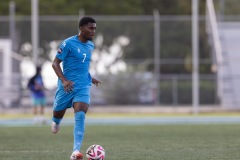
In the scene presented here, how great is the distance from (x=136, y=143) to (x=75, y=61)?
420cm

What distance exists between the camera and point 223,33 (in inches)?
1373

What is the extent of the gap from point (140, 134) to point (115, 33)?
17.3m

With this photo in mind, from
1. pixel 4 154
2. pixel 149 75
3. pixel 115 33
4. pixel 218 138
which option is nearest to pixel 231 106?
pixel 149 75

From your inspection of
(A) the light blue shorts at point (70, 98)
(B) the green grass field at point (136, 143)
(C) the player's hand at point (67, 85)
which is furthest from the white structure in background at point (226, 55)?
(C) the player's hand at point (67, 85)

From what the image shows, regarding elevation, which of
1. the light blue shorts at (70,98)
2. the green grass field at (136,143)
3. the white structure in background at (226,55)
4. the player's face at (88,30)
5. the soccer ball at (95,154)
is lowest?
the soccer ball at (95,154)

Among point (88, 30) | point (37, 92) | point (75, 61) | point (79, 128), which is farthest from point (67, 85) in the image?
point (37, 92)

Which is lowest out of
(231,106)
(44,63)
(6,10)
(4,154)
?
(4,154)

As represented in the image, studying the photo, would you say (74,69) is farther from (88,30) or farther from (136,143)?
(136,143)

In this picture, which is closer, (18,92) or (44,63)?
(18,92)

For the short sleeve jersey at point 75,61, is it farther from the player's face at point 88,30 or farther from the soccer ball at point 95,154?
the soccer ball at point 95,154

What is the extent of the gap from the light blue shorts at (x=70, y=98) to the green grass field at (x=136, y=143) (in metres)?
0.86

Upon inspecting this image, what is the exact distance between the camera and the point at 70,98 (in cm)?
1138

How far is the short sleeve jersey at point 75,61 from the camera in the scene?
11344 millimetres

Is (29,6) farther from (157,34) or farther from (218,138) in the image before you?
(218,138)
